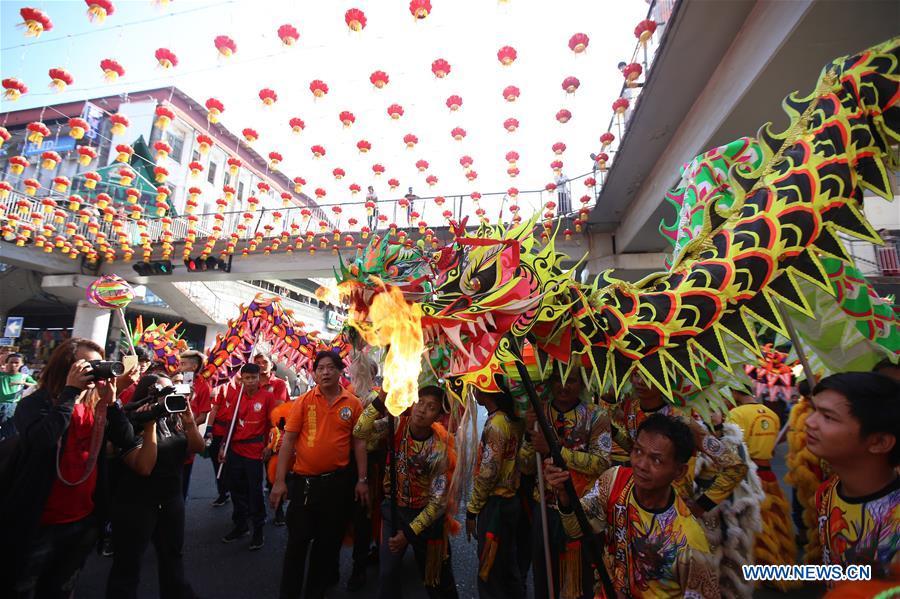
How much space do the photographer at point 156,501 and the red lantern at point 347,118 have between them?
5.17 metres

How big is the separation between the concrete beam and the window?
1980 cm

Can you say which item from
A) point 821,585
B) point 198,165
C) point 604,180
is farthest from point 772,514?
point 198,165

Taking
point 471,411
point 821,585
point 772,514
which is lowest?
point 821,585

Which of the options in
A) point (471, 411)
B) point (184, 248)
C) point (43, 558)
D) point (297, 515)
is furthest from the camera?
point (184, 248)

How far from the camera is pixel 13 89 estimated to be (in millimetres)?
5836

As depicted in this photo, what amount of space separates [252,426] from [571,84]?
18.1 ft

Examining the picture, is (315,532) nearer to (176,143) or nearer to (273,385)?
(273,385)

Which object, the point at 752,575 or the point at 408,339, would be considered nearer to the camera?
the point at 408,339

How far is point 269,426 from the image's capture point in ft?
15.1

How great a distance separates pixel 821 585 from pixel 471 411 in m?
3.07

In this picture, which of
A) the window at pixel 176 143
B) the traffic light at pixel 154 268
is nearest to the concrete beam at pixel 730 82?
the traffic light at pixel 154 268

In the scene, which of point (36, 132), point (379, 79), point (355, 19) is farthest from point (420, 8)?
point (36, 132)

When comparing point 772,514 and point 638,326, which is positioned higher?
point 638,326

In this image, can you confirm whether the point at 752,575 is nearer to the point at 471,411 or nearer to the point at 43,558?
the point at 471,411
